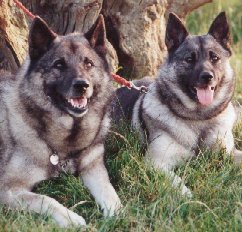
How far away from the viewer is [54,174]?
4379 mm

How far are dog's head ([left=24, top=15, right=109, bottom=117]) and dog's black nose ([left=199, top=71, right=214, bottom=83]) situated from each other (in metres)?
0.89

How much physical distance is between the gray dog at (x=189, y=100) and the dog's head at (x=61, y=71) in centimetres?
86

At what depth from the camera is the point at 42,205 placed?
13.0ft

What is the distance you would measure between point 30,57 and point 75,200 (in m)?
1.07

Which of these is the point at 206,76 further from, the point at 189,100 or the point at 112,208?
the point at 112,208

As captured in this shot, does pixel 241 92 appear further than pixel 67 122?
Yes

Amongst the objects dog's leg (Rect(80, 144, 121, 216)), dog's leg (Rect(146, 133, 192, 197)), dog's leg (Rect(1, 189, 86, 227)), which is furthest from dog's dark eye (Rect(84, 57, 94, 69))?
Answer: dog's leg (Rect(1, 189, 86, 227))

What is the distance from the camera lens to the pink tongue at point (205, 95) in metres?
4.91

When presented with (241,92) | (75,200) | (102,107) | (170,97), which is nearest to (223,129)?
(170,97)

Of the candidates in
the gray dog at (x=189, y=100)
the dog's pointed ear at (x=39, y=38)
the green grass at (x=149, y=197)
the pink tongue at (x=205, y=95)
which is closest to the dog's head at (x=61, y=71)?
the dog's pointed ear at (x=39, y=38)

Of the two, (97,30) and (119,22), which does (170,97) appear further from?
(119,22)

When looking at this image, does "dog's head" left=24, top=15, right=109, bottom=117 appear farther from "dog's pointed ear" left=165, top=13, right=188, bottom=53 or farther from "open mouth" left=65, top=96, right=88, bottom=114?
"dog's pointed ear" left=165, top=13, right=188, bottom=53

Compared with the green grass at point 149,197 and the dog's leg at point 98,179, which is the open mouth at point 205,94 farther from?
the dog's leg at point 98,179

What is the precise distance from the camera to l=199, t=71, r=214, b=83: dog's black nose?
4.77 metres
